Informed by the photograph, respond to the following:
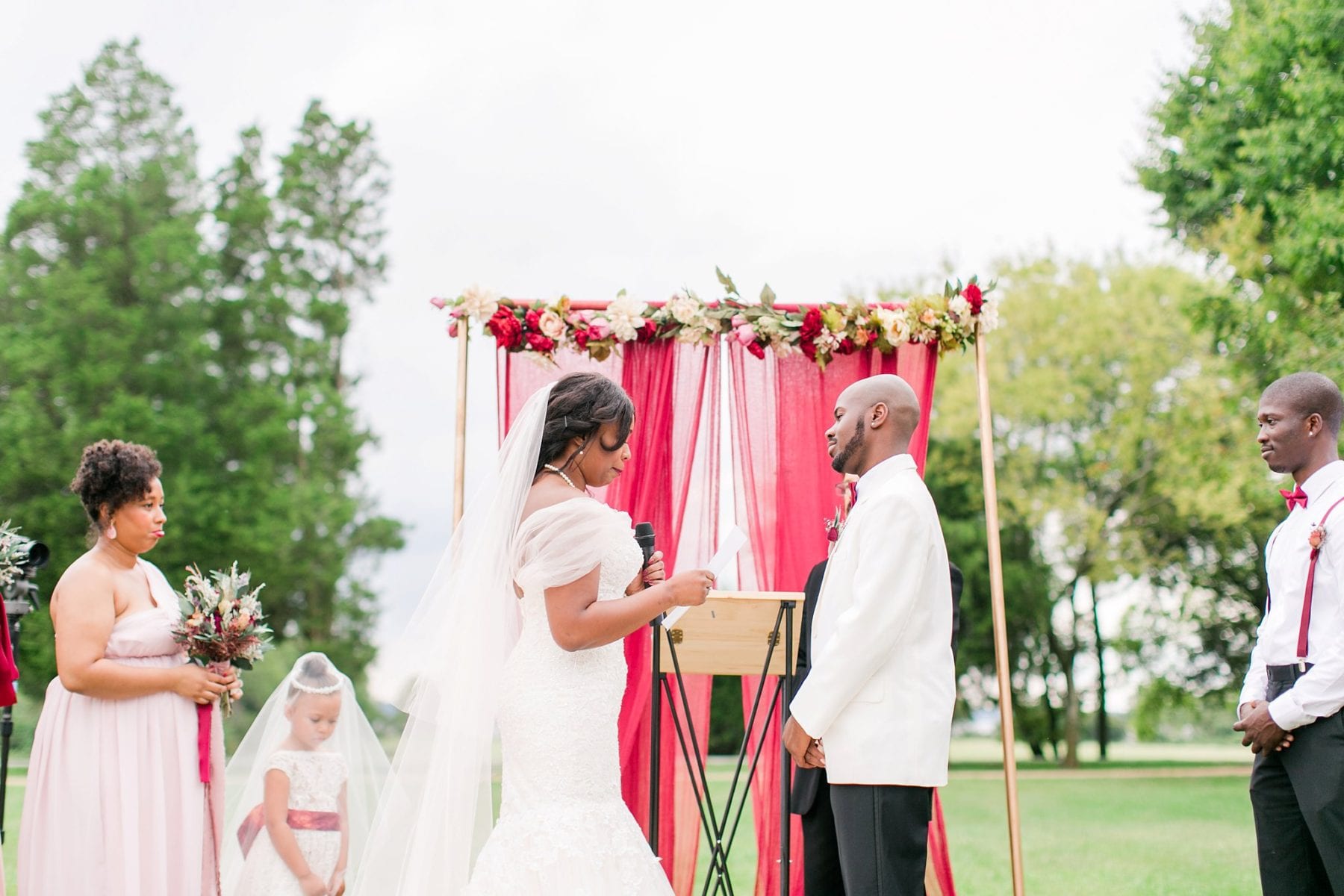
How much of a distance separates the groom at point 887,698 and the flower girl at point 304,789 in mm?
2200

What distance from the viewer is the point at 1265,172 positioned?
14391 mm

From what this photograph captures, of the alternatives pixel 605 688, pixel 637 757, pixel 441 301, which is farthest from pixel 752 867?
pixel 605 688

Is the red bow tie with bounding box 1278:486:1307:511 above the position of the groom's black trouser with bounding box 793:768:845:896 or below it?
above

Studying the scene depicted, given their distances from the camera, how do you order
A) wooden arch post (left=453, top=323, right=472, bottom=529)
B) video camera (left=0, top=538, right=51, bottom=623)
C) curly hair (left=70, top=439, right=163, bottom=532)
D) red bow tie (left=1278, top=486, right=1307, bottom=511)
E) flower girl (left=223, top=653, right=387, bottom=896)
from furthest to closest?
wooden arch post (left=453, top=323, right=472, bottom=529)
video camera (left=0, top=538, right=51, bottom=623)
flower girl (left=223, top=653, right=387, bottom=896)
curly hair (left=70, top=439, right=163, bottom=532)
red bow tie (left=1278, top=486, right=1307, bottom=511)

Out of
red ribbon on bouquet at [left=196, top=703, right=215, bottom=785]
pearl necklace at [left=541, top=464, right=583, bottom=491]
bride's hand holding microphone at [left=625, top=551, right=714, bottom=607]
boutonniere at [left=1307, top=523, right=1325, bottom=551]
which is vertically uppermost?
pearl necklace at [left=541, top=464, right=583, bottom=491]

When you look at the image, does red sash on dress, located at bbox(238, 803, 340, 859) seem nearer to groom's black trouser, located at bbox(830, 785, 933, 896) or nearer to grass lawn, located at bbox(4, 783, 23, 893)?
grass lawn, located at bbox(4, 783, 23, 893)

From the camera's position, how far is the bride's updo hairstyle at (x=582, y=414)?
359 cm

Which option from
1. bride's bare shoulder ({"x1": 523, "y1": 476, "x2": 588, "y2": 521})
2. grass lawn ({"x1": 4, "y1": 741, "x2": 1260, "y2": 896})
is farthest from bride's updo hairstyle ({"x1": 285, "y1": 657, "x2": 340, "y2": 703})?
grass lawn ({"x1": 4, "y1": 741, "x2": 1260, "y2": 896})

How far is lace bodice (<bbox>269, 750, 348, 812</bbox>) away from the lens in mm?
4750

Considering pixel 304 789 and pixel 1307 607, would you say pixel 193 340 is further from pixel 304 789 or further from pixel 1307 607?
pixel 1307 607

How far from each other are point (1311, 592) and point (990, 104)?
2183 cm

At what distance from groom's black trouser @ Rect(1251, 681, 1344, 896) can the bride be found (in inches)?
76.3

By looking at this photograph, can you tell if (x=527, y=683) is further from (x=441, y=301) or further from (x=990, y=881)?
(x=990, y=881)

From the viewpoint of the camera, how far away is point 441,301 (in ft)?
19.5
